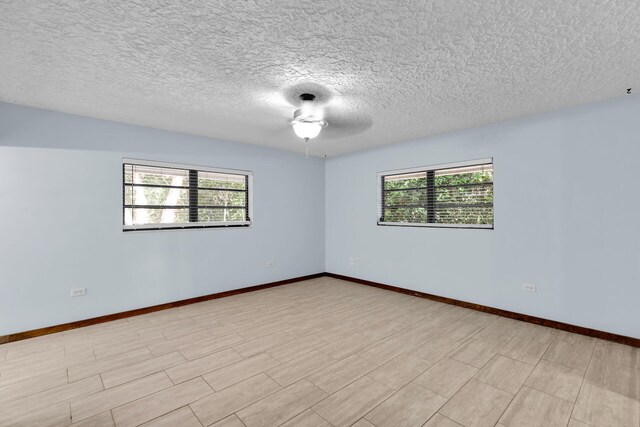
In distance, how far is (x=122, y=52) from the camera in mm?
2018

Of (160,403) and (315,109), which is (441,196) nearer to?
(315,109)

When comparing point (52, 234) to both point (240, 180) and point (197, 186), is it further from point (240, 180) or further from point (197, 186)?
point (240, 180)

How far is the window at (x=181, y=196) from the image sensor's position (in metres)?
3.71

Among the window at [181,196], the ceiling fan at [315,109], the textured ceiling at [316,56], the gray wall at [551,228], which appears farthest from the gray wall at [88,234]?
the gray wall at [551,228]

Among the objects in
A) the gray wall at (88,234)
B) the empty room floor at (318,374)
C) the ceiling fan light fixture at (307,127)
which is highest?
the ceiling fan light fixture at (307,127)

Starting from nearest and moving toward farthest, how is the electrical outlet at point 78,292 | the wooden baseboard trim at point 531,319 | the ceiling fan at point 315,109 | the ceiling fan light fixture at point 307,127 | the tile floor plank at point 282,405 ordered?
1. the tile floor plank at point 282,405
2. the ceiling fan at point 315,109
3. the wooden baseboard trim at point 531,319
4. the ceiling fan light fixture at point 307,127
5. the electrical outlet at point 78,292

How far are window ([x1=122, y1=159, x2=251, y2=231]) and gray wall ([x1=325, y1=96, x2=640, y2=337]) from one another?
9.19 feet

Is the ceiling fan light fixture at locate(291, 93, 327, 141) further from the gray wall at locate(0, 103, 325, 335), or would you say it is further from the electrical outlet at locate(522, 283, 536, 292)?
the electrical outlet at locate(522, 283, 536, 292)

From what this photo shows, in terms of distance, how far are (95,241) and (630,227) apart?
5703mm

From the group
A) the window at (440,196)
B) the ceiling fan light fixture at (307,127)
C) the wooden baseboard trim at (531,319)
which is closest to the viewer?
the wooden baseboard trim at (531,319)

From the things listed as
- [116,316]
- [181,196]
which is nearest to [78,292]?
[116,316]

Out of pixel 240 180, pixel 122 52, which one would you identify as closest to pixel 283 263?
pixel 240 180

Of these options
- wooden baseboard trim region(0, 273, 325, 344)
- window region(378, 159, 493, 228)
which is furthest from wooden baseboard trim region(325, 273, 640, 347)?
wooden baseboard trim region(0, 273, 325, 344)

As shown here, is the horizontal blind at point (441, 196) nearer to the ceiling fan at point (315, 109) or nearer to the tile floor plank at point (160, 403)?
the ceiling fan at point (315, 109)
